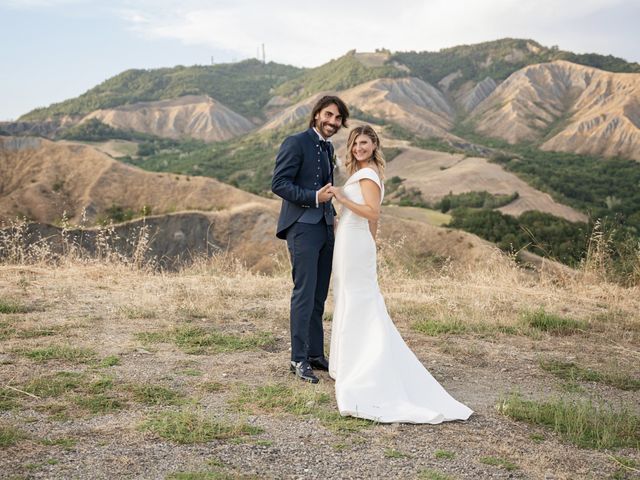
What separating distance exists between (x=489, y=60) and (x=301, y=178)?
5903 inches

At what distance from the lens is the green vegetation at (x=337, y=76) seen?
420ft

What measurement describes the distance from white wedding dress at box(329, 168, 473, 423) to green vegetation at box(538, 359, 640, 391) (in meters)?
1.36

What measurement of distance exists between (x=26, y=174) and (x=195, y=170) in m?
38.6

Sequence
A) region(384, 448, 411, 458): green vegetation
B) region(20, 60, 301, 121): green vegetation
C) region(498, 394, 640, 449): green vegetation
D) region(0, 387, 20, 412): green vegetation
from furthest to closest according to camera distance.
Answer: region(20, 60, 301, 121): green vegetation → region(0, 387, 20, 412): green vegetation → region(498, 394, 640, 449): green vegetation → region(384, 448, 411, 458): green vegetation

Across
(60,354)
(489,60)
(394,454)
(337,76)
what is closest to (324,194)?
(394,454)

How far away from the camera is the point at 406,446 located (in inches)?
143

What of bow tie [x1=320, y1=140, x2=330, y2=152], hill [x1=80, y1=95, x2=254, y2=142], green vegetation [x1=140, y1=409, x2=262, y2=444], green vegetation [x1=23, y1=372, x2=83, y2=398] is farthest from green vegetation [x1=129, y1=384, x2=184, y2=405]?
hill [x1=80, y1=95, x2=254, y2=142]

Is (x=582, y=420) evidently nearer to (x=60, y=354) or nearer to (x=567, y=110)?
(x=60, y=354)

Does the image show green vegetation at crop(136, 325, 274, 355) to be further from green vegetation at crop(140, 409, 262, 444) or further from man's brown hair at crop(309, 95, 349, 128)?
man's brown hair at crop(309, 95, 349, 128)

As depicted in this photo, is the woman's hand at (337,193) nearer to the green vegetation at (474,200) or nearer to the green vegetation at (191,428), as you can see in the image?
the green vegetation at (191,428)

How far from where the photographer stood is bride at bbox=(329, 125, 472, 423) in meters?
4.14

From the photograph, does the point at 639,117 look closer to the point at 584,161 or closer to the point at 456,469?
the point at 584,161

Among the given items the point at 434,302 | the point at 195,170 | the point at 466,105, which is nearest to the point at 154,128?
the point at 195,170

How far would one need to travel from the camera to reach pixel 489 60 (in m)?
145
